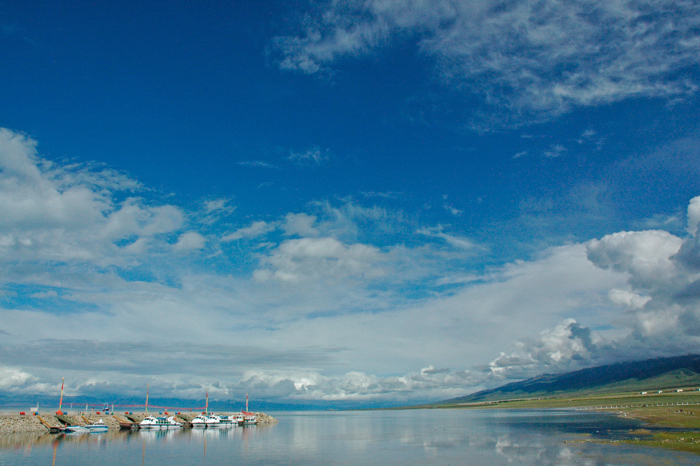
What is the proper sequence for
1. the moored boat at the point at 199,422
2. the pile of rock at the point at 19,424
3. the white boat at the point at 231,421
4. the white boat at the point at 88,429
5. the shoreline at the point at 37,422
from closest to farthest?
the pile of rock at the point at 19,424
the shoreline at the point at 37,422
the white boat at the point at 88,429
the moored boat at the point at 199,422
the white boat at the point at 231,421

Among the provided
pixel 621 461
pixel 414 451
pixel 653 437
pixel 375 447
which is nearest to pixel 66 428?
pixel 375 447

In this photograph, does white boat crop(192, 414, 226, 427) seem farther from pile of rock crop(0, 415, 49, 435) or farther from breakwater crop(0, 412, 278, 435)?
pile of rock crop(0, 415, 49, 435)

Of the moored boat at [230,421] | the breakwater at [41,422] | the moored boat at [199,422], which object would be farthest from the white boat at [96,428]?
the moored boat at [230,421]

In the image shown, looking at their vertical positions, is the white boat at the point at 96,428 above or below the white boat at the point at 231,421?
above

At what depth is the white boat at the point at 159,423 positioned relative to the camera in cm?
15910

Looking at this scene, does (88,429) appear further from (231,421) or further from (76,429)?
(231,421)

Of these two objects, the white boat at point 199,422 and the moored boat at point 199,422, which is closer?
the moored boat at point 199,422

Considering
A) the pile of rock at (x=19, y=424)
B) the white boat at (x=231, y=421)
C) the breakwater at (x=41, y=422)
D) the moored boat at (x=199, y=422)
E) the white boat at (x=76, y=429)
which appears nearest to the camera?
the pile of rock at (x=19, y=424)

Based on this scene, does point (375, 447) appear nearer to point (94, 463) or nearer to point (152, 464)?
point (152, 464)

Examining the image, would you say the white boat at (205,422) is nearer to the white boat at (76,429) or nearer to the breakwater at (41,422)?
the breakwater at (41,422)

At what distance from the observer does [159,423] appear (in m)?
165

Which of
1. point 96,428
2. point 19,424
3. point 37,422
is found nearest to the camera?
point 19,424

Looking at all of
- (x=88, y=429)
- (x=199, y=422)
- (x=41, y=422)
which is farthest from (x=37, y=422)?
(x=199, y=422)

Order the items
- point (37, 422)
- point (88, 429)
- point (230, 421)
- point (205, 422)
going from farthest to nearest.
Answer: point (230, 421) < point (205, 422) < point (88, 429) < point (37, 422)
